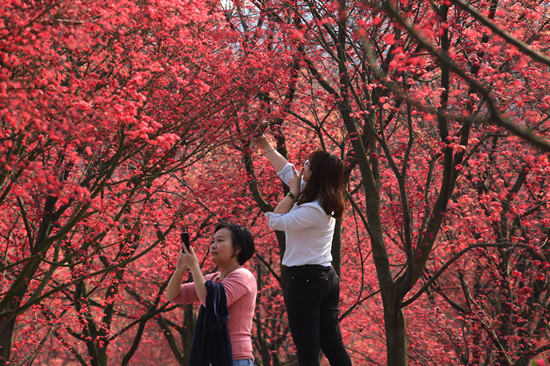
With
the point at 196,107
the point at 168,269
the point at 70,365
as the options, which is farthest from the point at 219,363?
the point at 70,365

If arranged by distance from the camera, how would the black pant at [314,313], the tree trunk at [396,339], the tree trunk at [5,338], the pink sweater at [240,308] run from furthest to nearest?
the tree trunk at [5,338] < the tree trunk at [396,339] < the black pant at [314,313] < the pink sweater at [240,308]

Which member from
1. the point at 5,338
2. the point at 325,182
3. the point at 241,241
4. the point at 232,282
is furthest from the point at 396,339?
the point at 5,338

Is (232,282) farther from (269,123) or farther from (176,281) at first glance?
(269,123)

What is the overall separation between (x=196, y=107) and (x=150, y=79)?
1.09 meters

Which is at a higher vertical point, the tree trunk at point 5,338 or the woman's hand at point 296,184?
the woman's hand at point 296,184

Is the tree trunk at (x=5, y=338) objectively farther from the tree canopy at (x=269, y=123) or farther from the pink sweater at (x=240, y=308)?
the pink sweater at (x=240, y=308)

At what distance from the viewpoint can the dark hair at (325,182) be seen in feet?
15.3

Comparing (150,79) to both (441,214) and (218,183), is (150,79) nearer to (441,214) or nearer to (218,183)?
(441,214)

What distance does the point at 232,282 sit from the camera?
4086 millimetres

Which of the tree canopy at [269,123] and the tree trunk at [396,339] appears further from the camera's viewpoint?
the tree trunk at [396,339]

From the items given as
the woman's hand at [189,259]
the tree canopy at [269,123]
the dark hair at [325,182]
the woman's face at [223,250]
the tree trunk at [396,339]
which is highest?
the tree canopy at [269,123]

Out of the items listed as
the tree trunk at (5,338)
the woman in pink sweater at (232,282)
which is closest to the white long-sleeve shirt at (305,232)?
the woman in pink sweater at (232,282)

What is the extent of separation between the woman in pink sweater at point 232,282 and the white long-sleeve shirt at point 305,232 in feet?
1.15

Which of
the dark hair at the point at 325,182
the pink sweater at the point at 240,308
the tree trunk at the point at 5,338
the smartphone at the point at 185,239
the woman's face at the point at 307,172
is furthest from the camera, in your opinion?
the tree trunk at the point at 5,338
